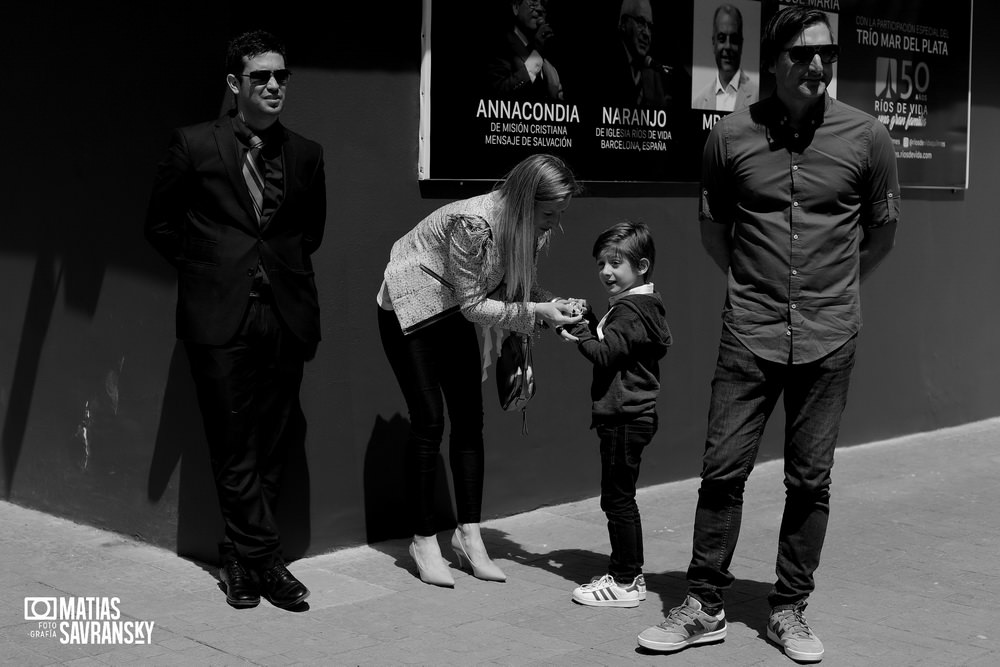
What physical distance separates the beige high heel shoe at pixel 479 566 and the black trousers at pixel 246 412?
770mm

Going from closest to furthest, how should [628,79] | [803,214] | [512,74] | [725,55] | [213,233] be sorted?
[803,214] → [213,233] → [512,74] → [628,79] → [725,55]

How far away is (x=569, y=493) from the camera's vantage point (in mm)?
7047

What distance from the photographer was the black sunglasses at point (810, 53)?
454 centimetres

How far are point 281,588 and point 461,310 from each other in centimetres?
127

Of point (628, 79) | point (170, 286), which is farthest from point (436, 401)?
point (628, 79)

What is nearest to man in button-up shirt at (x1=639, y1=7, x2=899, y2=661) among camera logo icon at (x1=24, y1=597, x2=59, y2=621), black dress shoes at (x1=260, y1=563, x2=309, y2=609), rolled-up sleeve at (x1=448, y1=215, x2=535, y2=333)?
rolled-up sleeve at (x1=448, y1=215, x2=535, y2=333)

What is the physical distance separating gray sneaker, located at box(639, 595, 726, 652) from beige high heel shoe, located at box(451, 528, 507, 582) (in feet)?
2.97

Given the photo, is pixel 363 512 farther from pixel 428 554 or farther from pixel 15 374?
pixel 15 374

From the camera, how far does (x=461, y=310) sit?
17.7 feet

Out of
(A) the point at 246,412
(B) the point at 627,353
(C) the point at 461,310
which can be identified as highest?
(C) the point at 461,310

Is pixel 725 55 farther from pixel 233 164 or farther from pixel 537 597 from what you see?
pixel 537 597

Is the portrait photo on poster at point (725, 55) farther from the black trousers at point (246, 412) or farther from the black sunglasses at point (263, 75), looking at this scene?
the black trousers at point (246, 412)

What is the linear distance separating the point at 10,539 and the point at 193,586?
1.21 m

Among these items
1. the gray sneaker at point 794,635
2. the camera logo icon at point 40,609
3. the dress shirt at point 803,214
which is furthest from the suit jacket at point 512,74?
the camera logo icon at point 40,609
